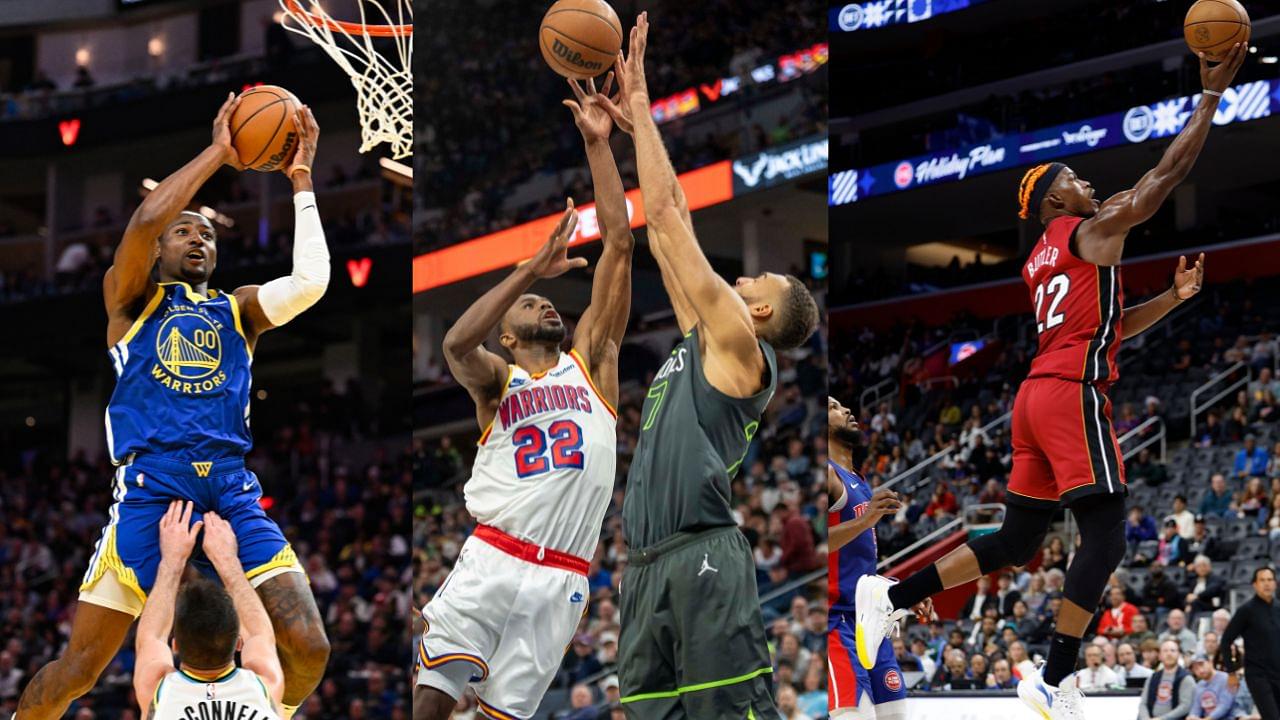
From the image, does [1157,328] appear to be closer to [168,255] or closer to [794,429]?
[794,429]

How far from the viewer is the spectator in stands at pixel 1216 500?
Result: 12.9 meters

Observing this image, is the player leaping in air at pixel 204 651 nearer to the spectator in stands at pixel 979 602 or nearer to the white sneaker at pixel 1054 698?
the white sneaker at pixel 1054 698

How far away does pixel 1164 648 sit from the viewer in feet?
33.3

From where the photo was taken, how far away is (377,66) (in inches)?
296

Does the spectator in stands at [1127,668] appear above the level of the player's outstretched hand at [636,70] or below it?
below

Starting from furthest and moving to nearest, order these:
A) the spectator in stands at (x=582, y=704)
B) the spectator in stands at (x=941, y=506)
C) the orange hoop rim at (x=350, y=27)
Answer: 1. the spectator in stands at (x=941, y=506)
2. the spectator in stands at (x=582, y=704)
3. the orange hoop rim at (x=350, y=27)

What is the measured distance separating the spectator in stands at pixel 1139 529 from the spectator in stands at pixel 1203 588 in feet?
2.57

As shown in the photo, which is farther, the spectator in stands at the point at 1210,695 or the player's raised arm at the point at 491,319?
the spectator in stands at the point at 1210,695

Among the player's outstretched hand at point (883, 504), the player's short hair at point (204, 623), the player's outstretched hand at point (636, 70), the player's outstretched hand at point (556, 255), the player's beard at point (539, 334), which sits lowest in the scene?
the player's short hair at point (204, 623)

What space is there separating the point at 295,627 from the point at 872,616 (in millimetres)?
2255

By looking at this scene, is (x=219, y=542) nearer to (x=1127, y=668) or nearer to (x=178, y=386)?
(x=178, y=386)

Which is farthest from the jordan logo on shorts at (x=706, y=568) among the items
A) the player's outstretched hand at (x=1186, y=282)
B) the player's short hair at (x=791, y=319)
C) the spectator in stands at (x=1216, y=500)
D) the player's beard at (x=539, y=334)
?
the spectator in stands at (x=1216, y=500)

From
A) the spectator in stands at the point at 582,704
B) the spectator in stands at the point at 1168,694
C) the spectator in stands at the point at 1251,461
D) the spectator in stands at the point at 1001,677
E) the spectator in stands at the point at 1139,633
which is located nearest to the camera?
the spectator in stands at the point at 1168,694

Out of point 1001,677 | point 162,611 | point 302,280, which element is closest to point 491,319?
point 302,280
